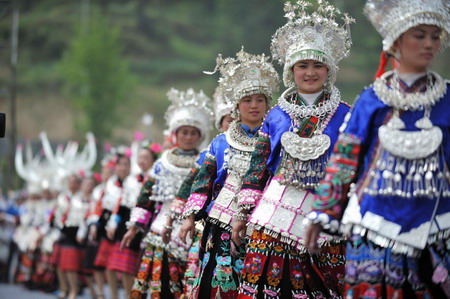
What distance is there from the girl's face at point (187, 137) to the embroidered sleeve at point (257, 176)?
10.6 ft

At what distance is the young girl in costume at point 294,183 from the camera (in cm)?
600

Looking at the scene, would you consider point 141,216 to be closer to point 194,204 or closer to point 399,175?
point 194,204

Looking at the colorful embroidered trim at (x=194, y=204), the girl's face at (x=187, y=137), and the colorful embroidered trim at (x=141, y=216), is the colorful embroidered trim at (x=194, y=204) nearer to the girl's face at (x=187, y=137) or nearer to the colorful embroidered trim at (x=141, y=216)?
the colorful embroidered trim at (x=141, y=216)

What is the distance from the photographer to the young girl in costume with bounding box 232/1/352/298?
600cm

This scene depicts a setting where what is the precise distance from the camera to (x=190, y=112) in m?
9.73

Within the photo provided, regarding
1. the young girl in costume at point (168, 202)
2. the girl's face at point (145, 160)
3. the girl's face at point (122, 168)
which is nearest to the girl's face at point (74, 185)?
the girl's face at point (122, 168)

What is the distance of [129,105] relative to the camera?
52.3 metres

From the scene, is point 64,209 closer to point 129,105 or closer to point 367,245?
point 367,245

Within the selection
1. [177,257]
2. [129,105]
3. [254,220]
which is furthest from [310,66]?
[129,105]

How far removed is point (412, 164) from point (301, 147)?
1.35 metres

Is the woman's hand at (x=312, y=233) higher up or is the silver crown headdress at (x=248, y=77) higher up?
the silver crown headdress at (x=248, y=77)

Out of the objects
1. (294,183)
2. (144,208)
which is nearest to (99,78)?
(144,208)

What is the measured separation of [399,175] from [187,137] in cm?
503

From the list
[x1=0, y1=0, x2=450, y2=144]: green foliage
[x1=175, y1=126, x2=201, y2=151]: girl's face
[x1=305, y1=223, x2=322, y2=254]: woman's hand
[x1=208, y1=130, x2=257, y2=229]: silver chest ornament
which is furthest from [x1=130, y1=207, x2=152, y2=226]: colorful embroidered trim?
[x1=0, y1=0, x2=450, y2=144]: green foliage
